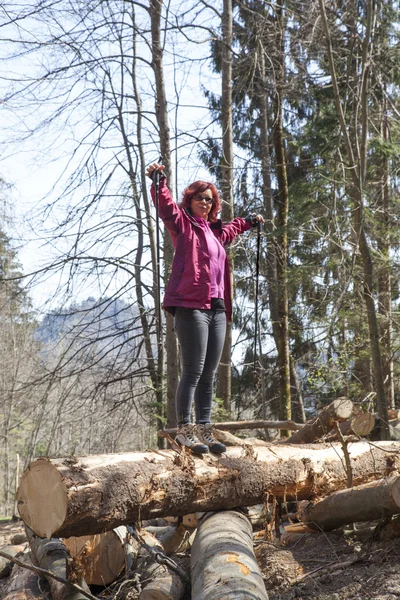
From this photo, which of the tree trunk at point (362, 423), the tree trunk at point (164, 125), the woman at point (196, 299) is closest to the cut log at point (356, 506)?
the woman at point (196, 299)

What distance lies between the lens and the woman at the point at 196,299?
470cm

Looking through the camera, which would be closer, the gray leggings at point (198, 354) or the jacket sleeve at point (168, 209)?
the gray leggings at point (198, 354)

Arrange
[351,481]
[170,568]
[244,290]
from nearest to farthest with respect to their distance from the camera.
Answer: [170,568] < [351,481] < [244,290]

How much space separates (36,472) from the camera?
3.68m

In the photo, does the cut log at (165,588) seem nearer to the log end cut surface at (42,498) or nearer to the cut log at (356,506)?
the log end cut surface at (42,498)

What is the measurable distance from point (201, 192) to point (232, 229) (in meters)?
0.68

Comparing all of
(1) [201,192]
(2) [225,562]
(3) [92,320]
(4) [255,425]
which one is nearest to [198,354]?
(1) [201,192]

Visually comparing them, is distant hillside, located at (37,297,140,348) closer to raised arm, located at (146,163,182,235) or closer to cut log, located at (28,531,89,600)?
raised arm, located at (146,163,182,235)

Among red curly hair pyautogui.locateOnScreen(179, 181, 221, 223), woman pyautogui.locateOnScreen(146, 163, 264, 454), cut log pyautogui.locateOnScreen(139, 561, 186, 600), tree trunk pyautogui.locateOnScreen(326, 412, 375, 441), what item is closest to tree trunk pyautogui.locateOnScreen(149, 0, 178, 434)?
tree trunk pyautogui.locateOnScreen(326, 412, 375, 441)

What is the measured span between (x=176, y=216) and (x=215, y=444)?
1892 mm

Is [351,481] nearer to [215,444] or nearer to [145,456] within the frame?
[215,444]

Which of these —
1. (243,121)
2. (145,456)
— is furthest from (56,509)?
(243,121)

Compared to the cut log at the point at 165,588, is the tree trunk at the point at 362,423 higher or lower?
higher

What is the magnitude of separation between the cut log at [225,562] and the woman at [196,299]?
58 centimetres
